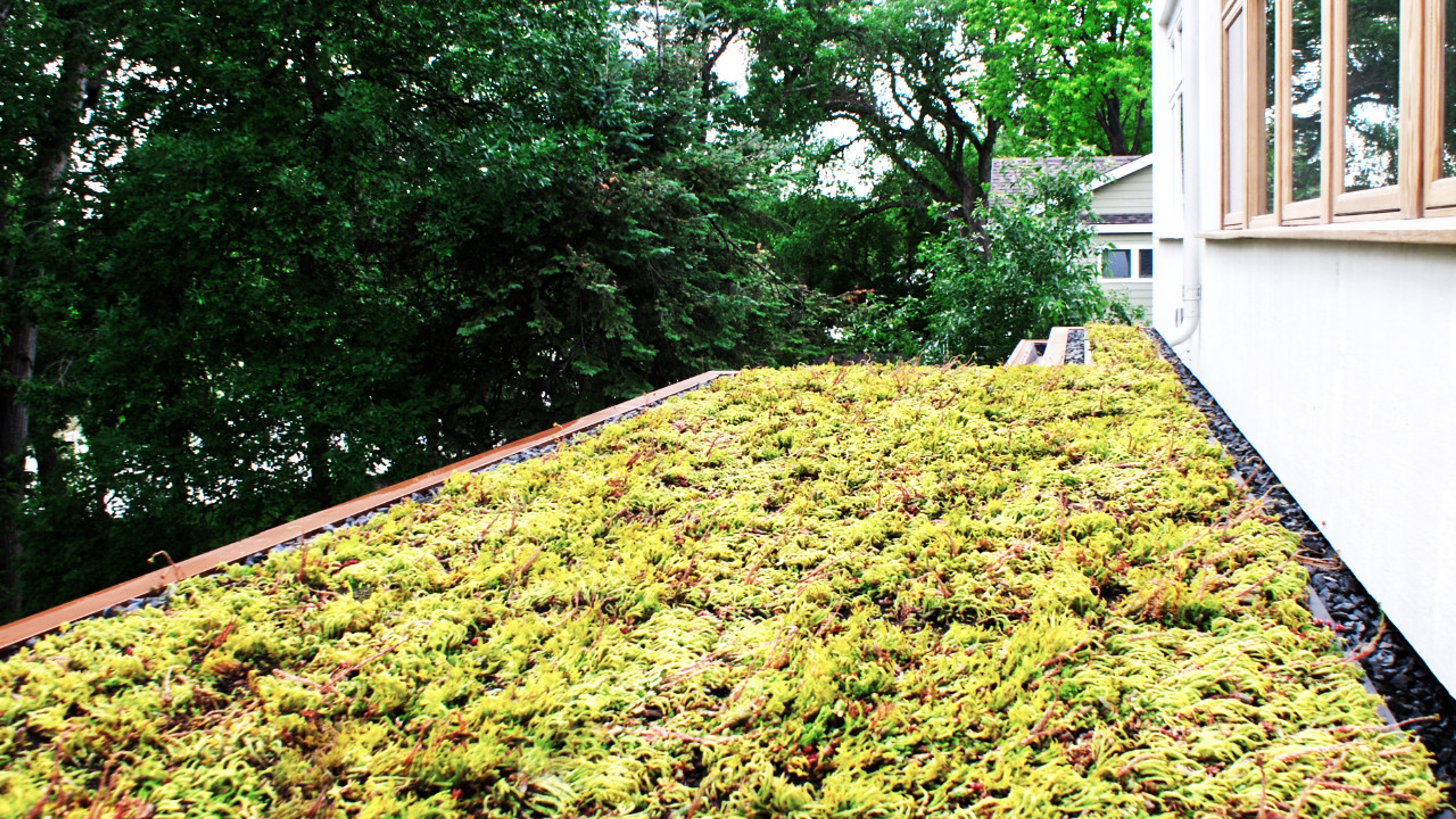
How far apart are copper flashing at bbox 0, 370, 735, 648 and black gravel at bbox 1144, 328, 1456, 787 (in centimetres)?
295

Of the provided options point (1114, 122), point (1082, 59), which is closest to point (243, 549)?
point (1082, 59)

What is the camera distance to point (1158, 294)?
9602mm

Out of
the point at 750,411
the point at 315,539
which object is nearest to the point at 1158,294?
the point at 750,411

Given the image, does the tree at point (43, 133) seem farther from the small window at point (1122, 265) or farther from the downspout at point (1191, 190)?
the small window at point (1122, 265)

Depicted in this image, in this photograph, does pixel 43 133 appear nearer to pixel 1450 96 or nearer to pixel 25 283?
pixel 25 283

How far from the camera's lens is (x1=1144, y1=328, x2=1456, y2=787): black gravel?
5.61ft

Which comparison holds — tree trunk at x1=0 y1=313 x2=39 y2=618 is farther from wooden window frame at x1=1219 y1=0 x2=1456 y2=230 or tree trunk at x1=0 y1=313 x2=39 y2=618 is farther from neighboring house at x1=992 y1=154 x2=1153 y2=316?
neighboring house at x1=992 y1=154 x2=1153 y2=316

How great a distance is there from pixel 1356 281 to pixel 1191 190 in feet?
13.0

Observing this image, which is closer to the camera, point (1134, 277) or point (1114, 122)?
point (1134, 277)

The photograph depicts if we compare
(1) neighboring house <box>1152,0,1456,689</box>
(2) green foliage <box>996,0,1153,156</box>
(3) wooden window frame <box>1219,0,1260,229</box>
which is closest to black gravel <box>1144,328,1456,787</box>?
(1) neighboring house <box>1152,0,1456,689</box>

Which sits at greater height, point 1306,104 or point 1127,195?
point 1127,195

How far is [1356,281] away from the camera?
8.16ft

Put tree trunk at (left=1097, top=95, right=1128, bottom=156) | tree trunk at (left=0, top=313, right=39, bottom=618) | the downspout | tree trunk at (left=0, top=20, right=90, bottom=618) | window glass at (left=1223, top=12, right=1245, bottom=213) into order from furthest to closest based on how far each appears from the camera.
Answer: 1. tree trunk at (left=1097, top=95, right=1128, bottom=156)
2. tree trunk at (left=0, top=313, right=39, bottom=618)
3. tree trunk at (left=0, top=20, right=90, bottom=618)
4. the downspout
5. window glass at (left=1223, top=12, right=1245, bottom=213)

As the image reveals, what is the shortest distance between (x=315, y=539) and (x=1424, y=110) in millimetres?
3265
